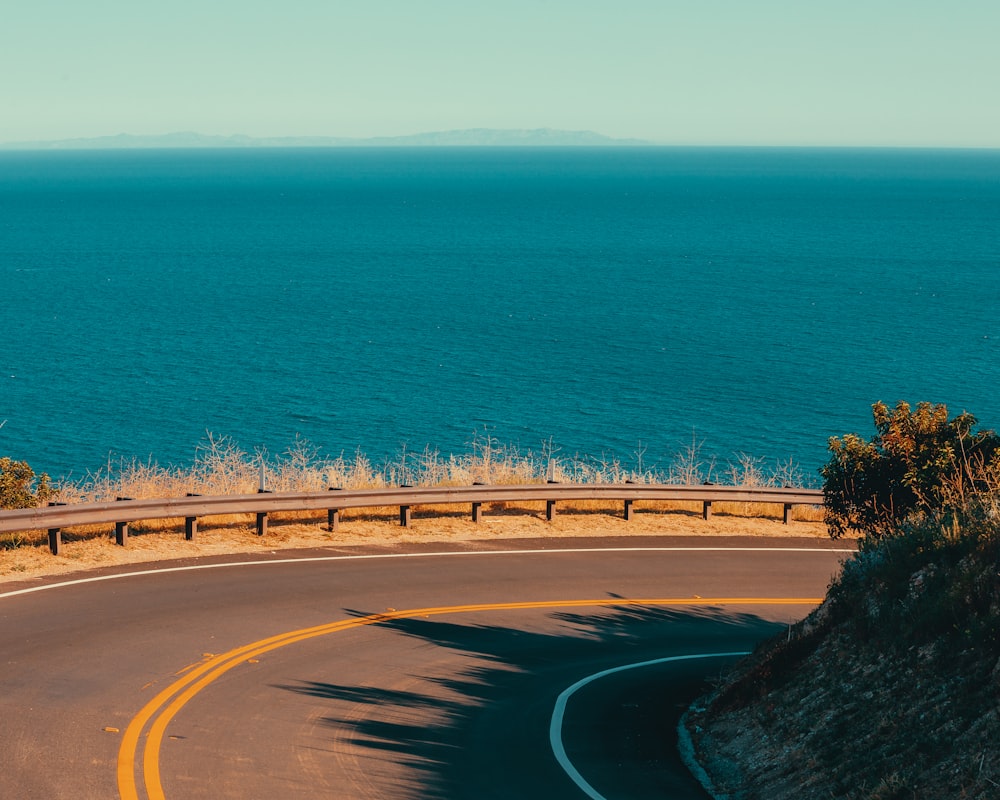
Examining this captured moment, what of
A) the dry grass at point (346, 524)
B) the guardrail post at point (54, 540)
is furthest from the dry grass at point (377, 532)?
the guardrail post at point (54, 540)

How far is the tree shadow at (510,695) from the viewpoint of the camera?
1039 centimetres

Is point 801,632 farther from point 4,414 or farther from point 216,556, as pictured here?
point 4,414

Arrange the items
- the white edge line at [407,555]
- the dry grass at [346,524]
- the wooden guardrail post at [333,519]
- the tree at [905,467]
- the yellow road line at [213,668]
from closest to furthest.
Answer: the yellow road line at [213,668] < the tree at [905,467] < the white edge line at [407,555] < the dry grass at [346,524] < the wooden guardrail post at [333,519]

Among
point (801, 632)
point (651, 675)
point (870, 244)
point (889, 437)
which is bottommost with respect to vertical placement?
point (651, 675)

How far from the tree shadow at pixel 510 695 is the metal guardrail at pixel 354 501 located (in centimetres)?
475

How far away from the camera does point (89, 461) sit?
1802 inches

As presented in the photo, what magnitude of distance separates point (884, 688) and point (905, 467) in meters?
6.60

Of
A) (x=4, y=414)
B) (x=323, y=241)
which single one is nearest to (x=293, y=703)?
(x=4, y=414)

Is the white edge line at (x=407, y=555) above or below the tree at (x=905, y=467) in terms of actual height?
below

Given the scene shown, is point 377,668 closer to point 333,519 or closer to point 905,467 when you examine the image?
point 333,519

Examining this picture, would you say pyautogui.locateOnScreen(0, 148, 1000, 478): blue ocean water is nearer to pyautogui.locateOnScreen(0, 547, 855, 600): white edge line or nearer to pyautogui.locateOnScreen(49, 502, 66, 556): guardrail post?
pyautogui.locateOnScreen(0, 547, 855, 600): white edge line

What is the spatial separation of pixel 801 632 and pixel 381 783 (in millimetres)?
4756

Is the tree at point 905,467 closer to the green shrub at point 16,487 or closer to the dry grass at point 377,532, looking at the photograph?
the dry grass at point 377,532

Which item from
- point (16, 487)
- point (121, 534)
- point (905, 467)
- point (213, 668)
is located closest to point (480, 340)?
point (16, 487)
